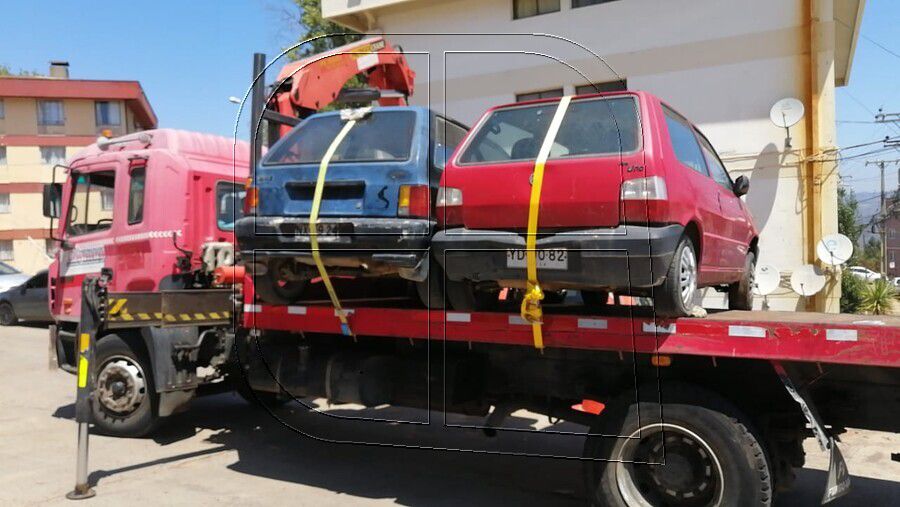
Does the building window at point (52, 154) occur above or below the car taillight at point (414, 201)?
above

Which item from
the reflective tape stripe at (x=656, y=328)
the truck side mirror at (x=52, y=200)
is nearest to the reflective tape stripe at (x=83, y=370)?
the truck side mirror at (x=52, y=200)

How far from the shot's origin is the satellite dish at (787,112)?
11.1 meters

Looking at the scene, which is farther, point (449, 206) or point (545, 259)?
point (449, 206)

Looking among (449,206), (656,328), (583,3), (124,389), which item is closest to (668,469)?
(656,328)

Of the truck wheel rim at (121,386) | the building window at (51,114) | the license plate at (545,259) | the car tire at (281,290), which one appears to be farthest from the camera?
the building window at (51,114)

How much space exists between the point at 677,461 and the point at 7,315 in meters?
17.6

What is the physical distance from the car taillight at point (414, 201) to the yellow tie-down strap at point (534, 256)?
0.77m

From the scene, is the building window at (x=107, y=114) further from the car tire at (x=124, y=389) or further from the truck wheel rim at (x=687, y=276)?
the truck wheel rim at (x=687, y=276)

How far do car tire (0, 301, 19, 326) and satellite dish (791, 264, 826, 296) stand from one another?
1675 centimetres

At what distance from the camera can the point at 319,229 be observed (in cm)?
470

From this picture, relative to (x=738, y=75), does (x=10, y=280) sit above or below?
below

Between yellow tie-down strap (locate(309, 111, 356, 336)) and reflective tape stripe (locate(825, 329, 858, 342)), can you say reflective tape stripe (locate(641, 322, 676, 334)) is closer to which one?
reflective tape stripe (locate(825, 329, 858, 342))

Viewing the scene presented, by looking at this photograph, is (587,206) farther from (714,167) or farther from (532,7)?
(532,7)

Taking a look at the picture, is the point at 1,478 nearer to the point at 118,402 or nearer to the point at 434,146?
the point at 118,402
